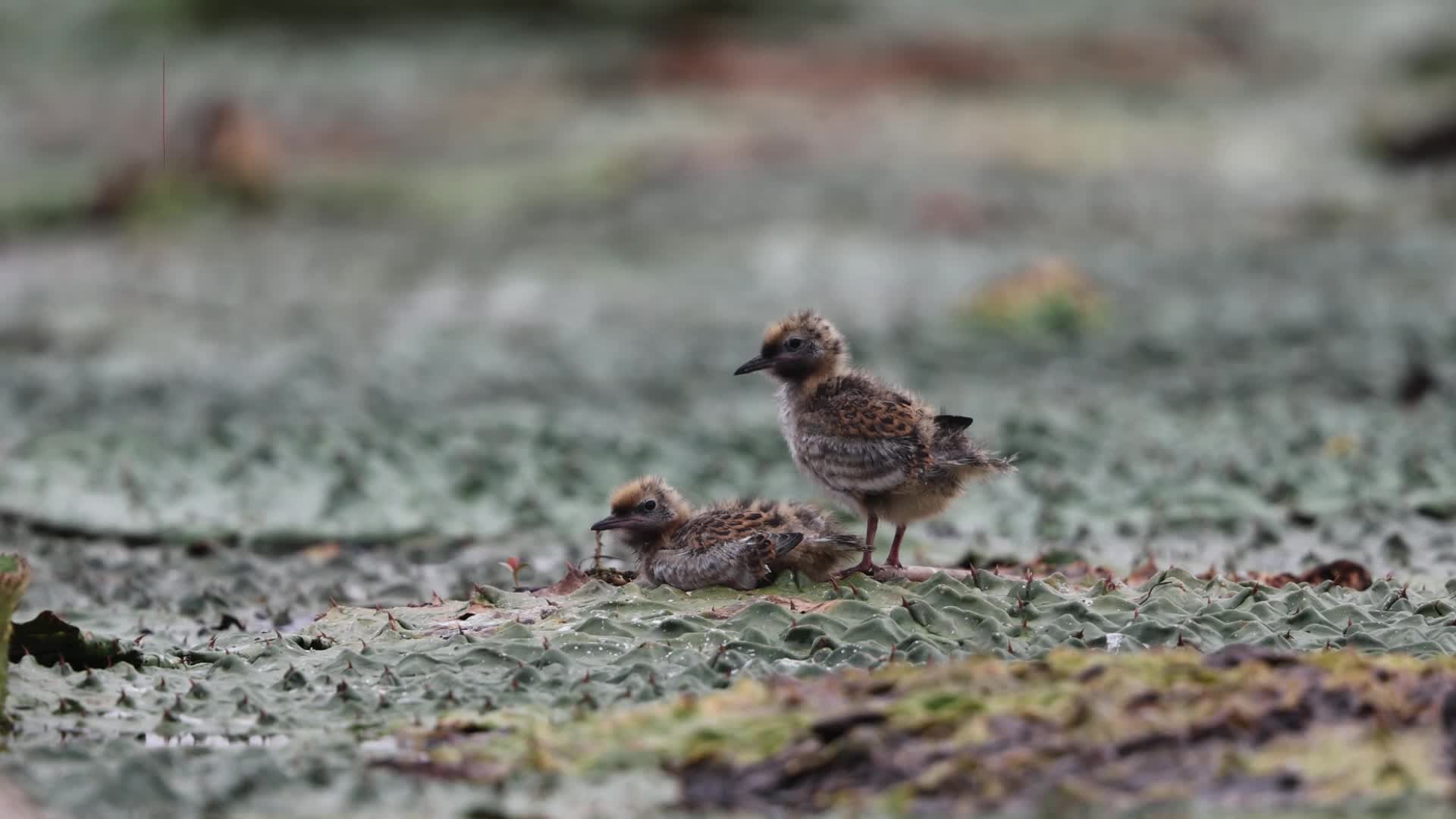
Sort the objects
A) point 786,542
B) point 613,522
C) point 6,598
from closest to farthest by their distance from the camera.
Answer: point 6,598, point 786,542, point 613,522

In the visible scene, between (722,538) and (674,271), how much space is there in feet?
35.4

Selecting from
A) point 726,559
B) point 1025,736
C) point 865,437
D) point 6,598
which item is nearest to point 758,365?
point 865,437

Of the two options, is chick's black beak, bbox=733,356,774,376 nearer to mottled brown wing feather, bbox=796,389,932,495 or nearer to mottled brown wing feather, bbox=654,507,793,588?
mottled brown wing feather, bbox=796,389,932,495

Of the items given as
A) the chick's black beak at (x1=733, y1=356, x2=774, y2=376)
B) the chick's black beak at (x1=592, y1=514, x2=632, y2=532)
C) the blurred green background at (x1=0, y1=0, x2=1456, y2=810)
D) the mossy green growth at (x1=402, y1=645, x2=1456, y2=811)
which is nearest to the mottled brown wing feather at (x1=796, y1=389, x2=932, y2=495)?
the chick's black beak at (x1=733, y1=356, x2=774, y2=376)

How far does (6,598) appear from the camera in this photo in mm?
5207

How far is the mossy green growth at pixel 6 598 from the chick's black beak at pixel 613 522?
6.23 ft

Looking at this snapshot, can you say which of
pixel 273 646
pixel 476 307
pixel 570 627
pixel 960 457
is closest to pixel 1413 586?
pixel 960 457

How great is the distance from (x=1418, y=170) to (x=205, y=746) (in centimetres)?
1802

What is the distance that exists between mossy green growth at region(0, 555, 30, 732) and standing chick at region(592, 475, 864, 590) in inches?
74.6

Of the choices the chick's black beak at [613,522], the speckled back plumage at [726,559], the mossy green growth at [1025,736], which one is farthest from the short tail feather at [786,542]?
the mossy green growth at [1025,736]

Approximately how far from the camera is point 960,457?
20.9 feet

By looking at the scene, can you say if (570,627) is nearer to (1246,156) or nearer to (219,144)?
(219,144)

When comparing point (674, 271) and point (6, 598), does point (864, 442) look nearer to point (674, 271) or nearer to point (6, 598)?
point (6, 598)

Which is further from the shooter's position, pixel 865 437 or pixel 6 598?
pixel 865 437
